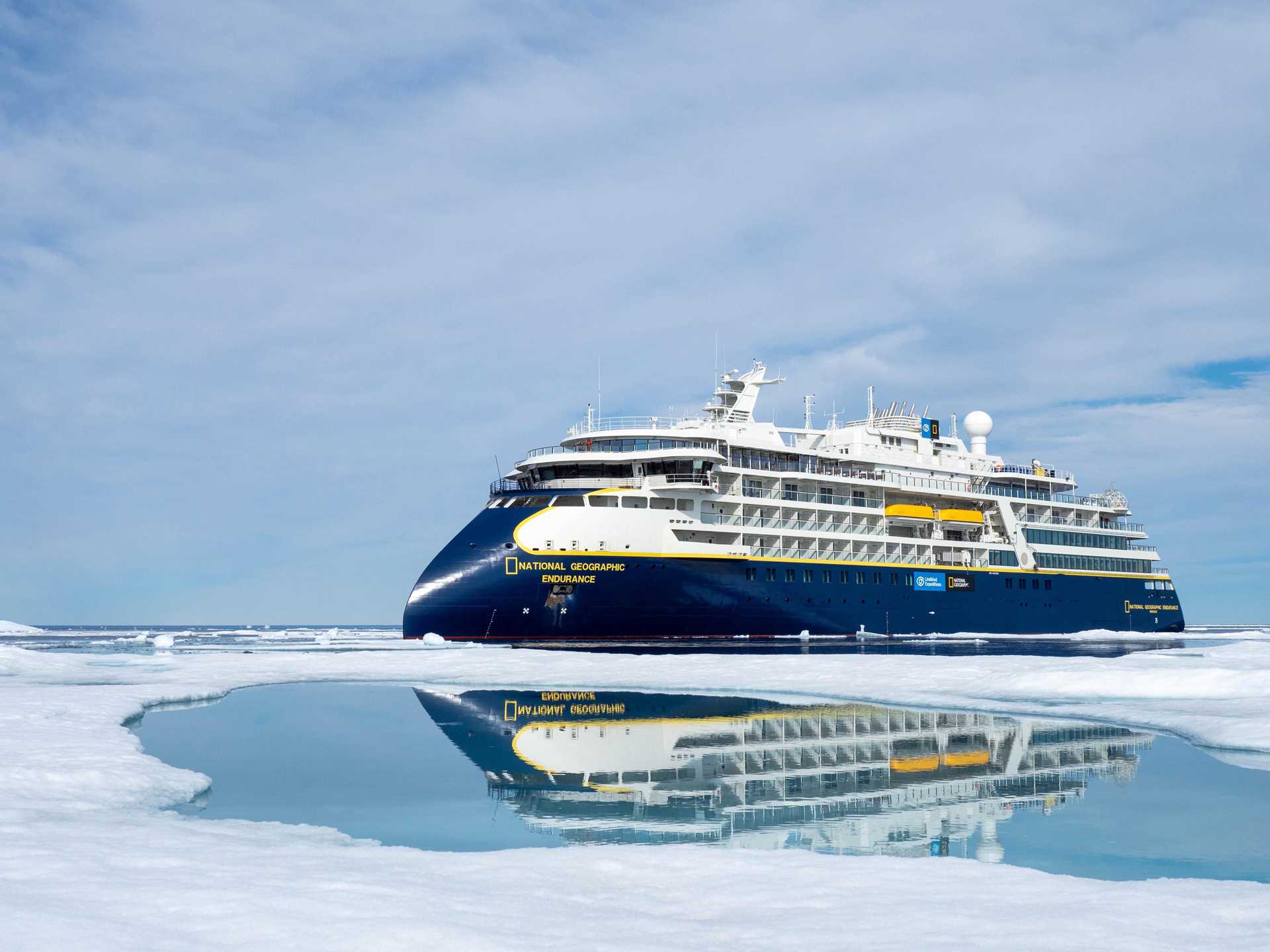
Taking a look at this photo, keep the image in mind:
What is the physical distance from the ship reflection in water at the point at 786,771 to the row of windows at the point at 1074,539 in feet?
169

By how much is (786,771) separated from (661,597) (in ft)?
115

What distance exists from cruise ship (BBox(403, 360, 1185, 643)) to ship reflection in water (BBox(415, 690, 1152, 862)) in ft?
81.4

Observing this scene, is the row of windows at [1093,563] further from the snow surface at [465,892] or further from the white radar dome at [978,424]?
the snow surface at [465,892]

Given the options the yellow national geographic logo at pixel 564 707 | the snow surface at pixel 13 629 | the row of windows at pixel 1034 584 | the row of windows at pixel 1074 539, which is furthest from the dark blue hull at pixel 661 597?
the snow surface at pixel 13 629

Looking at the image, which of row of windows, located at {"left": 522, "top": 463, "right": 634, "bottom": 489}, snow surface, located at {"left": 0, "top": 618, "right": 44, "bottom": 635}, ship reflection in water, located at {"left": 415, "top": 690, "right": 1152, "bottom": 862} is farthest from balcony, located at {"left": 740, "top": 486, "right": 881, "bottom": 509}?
snow surface, located at {"left": 0, "top": 618, "right": 44, "bottom": 635}

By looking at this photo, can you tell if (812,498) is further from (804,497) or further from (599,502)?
(599,502)

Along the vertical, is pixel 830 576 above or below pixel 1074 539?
below

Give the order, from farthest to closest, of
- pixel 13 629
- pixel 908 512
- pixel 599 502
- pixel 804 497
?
pixel 13 629
pixel 908 512
pixel 804 497
pixel 599 502

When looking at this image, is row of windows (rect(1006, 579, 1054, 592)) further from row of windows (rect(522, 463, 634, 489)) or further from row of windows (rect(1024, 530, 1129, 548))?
row of windows (rect(522, 463, 634, 489))

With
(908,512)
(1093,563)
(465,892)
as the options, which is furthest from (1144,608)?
(465,892)

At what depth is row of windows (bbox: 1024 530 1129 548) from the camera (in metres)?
68.8

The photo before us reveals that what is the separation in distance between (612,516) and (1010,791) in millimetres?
36710

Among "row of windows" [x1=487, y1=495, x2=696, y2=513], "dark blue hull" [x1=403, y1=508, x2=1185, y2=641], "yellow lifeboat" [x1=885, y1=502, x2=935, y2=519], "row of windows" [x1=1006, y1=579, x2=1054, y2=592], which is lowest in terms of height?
"dark blue hull" [x1=403, y1=508, x2=1185, y2=641]

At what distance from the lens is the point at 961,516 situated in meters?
64.4
